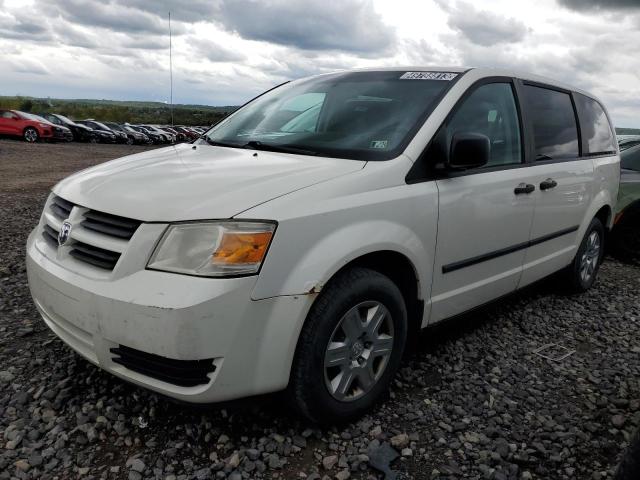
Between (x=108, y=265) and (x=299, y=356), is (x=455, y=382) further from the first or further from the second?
(x=108, y=265)

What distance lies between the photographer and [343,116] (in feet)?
10.0

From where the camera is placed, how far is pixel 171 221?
6.79ft

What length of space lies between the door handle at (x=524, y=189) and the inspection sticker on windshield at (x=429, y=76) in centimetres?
79

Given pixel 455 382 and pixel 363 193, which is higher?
Answer: pixel 363 193

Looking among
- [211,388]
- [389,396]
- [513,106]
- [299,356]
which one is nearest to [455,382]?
[389,396]

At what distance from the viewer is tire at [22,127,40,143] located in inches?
904

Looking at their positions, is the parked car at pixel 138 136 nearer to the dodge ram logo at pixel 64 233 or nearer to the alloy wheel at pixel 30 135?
the alloy wheel at pixel 30 135

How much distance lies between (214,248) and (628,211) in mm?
5258

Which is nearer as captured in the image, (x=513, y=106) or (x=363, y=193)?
(x=363, y=193)

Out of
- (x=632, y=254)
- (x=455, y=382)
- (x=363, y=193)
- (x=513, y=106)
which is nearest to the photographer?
(x=363, y=193)

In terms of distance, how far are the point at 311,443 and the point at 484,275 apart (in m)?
1.46

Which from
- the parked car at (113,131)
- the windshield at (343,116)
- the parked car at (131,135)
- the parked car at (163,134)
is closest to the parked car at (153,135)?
the parked car at (163,134)

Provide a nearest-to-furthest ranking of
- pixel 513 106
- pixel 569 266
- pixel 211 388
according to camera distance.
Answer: pixel 211 388 → pixel 513 106 → pixel 569 266

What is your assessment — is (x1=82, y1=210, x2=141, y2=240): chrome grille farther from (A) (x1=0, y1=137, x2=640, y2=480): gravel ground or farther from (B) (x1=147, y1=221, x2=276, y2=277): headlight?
Result: (A) (x1=0, y1=137, x2=640, y2=480): gravel ground
